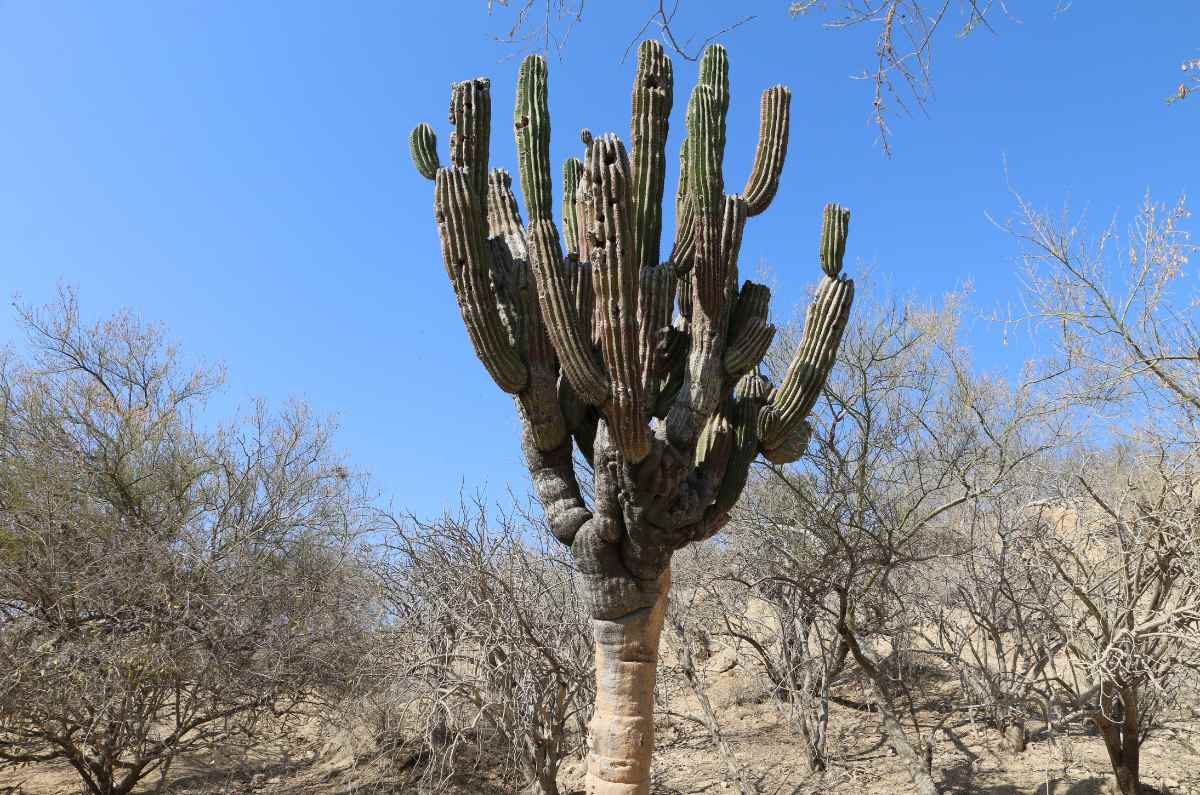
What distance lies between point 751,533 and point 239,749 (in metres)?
7.03

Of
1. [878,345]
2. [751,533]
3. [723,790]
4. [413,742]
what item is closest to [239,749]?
[413,742]

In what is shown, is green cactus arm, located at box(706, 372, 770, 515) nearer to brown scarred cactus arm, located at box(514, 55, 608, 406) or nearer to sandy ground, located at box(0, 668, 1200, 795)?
brown scarred cactus arm, located at box(514, 55, 608, 406)

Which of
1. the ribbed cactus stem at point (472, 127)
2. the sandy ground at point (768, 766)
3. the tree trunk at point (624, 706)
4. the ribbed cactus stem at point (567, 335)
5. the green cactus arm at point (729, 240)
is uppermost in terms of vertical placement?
the ribbed cactus stem at point (472, 127)

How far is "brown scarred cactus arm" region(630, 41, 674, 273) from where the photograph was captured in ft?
17.6

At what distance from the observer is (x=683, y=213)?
5.77 metres

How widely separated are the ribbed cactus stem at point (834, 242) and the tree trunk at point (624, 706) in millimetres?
2491

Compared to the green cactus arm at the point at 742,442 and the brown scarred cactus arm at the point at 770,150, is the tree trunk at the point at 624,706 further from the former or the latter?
the brown scarred cactus arm at the point at 770,150

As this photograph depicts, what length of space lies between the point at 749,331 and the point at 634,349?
0.91 m

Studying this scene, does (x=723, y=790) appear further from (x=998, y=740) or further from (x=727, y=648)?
(x=727, y=648)

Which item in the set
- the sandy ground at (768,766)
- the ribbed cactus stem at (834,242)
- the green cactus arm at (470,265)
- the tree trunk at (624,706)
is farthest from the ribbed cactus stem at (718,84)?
the sandy ground at (768,766)

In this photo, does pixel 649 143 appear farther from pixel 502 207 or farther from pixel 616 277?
pixel 616 277

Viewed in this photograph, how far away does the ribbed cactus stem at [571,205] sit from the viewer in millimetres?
5984

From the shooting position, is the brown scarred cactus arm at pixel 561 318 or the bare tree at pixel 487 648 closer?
the brown scarred cactus arm at pixel 561 318

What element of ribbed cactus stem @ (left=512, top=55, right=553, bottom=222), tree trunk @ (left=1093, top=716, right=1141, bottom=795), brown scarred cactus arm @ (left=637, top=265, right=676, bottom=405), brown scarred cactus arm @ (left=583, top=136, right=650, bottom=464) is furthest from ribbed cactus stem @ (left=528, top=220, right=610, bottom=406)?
tree trunk @ (left=1093, top=716, right=1141, bottom=795)
